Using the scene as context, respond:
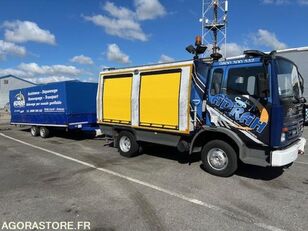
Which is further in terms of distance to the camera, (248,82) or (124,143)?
(124,143)

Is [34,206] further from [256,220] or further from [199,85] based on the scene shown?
[199,85]

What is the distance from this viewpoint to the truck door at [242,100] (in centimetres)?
615

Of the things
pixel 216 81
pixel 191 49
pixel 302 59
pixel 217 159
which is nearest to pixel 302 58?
pixel 302 59

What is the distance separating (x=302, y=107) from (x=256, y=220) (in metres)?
3.60

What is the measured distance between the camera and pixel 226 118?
22.3ft

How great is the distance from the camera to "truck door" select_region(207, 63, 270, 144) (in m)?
6.15

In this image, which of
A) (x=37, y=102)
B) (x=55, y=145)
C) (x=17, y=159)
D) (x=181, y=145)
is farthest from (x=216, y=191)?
(x=37, y=102)

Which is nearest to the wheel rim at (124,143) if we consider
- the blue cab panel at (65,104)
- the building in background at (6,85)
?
the blue cab panel at (65,104)

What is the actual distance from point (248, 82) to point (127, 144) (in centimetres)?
447

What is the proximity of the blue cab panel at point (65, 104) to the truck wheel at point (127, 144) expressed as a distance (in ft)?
14.1

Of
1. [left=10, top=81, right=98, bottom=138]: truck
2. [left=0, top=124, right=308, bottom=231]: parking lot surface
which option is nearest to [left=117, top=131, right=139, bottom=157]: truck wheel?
[left=0, top=124, right=308, bottom=231]: parking lot surface

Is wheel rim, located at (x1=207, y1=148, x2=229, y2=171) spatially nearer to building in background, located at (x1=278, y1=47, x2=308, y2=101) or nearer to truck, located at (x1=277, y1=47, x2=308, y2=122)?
truck, located at (x1=277, y1=47, x2=308, y2=122)

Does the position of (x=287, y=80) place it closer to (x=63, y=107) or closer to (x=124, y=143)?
(x=124, y=143)

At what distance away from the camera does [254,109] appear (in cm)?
630
